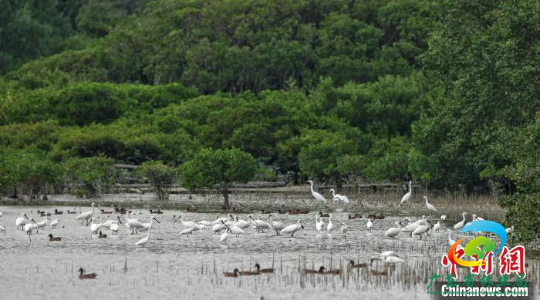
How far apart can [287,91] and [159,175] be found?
80.5 feet

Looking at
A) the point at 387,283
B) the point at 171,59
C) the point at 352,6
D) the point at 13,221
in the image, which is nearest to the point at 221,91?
the point at 171,59

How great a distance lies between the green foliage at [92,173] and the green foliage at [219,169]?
6.99 meters

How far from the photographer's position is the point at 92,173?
47562mm

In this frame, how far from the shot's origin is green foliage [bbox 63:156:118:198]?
158 ft

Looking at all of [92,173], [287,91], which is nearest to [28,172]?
[92,173]

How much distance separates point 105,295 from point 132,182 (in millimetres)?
34039

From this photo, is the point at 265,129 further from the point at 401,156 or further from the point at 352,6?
the point at 352,6

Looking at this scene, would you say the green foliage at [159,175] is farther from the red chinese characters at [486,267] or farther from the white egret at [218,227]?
the red chinese characters at [486,267]

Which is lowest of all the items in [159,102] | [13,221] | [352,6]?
[13,221]

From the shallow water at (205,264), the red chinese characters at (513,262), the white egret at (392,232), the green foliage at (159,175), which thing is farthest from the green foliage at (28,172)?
the red chinese characters at (513,262)

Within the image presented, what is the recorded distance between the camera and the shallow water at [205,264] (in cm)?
2088

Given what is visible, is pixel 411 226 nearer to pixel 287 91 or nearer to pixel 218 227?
pixel 218 227

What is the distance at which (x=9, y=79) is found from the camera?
2950 inches

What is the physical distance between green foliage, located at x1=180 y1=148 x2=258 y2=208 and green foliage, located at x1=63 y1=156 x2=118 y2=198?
6.99 meters
